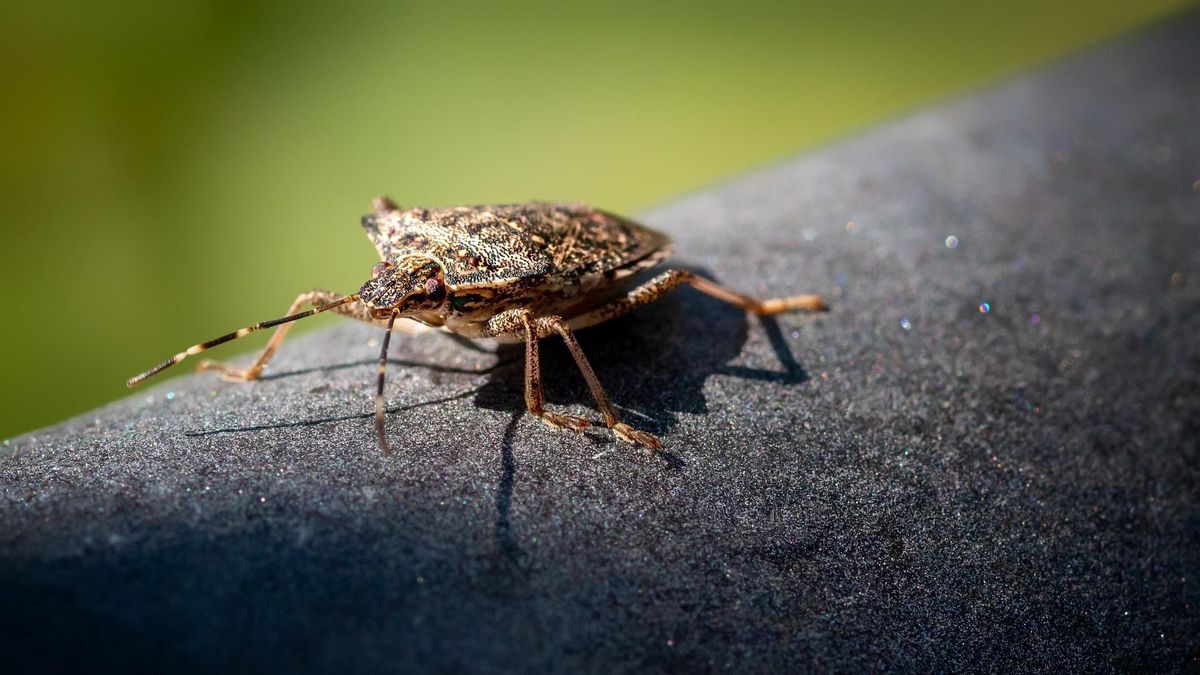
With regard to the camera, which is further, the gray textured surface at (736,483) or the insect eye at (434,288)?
the insect eye at (434,288)

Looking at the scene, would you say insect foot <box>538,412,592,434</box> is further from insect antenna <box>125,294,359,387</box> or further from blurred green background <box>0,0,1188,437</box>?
blurred green background <box>0,0,1188,437</box>

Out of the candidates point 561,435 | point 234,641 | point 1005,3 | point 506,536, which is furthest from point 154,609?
point 1005,3

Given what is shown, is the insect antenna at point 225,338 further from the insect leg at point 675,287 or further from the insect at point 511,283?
the insect leg at point 675,287

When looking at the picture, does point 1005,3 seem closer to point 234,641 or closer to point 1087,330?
point 1087,330

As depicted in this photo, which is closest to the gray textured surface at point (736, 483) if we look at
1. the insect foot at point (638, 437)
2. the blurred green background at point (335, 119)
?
the insect foot at point (638, 437)

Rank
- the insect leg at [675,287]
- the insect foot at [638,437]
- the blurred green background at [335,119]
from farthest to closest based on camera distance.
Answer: the blurred green background at [335,119]
the insect leg at [675,287]
the insect foot at [638,437]

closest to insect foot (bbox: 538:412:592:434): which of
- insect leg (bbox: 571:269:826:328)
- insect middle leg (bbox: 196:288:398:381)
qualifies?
insect leg (bbox: 571:269:826:328)

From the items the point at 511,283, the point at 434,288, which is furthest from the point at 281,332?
the point at 511,283

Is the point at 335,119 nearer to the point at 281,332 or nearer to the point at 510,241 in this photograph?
the point at 281,332
